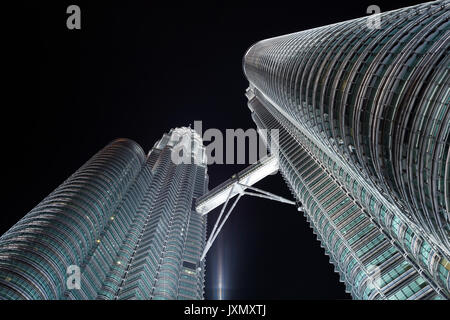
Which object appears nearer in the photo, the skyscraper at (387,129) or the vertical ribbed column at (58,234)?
the skyscraper at (387,129)

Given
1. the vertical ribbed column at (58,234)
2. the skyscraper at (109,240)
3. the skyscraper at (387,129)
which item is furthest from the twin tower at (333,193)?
the skyscraper at (109,240)

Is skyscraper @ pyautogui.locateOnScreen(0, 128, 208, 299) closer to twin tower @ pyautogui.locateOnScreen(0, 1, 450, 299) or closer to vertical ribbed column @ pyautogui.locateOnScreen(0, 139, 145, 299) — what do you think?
vertical ribbed column @ pyautogui.locateOnScreen(0, 139, 145, 299)

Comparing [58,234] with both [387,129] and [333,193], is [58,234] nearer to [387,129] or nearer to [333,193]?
[333,193]

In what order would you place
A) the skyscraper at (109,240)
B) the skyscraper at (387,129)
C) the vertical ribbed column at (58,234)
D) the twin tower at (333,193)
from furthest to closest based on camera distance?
the skyscraper at (109,240) → the vertical ribbed column at (58,234) → the twin tower at (333,193) → the skyscraper at (387,129)

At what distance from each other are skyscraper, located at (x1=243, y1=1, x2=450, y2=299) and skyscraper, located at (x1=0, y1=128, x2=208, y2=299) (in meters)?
64.1

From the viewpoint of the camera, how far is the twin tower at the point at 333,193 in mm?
33781

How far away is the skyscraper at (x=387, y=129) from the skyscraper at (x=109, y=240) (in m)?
64.1

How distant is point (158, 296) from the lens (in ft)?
376

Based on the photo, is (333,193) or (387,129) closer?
(387,129)

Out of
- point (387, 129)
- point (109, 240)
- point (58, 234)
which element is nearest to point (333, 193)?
point (387, 129)

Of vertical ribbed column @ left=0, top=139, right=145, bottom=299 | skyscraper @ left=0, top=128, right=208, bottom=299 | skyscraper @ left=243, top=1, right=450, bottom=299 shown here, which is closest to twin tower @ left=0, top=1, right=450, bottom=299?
skyscraper @ left=243, top=1, right=450, bottom=299

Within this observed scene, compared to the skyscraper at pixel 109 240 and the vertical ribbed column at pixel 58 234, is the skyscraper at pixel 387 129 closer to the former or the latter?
the skyscraper at pixel 109 240

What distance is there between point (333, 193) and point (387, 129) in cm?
7826

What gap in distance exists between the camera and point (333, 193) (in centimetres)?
11150
